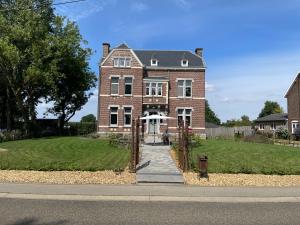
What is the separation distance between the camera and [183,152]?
18203mm

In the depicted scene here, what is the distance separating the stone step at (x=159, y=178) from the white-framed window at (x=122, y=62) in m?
27.3

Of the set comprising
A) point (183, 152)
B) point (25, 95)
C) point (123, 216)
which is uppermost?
point (25, 95)

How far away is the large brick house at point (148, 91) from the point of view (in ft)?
138

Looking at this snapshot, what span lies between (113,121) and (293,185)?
2925 cm

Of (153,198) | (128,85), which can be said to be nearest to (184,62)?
(128,85)

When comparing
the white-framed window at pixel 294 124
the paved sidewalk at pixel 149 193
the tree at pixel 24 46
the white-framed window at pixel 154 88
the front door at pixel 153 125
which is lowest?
the paved sidewalk at pixel 149 193

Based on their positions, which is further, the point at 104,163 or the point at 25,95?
the point at 25,95

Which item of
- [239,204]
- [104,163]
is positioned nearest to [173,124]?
[104,163]

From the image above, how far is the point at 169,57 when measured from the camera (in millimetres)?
46031

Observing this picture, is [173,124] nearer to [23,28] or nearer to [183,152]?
[23,28]

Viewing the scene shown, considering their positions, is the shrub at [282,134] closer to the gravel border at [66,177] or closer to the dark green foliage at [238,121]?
the gravel border at [66,177]

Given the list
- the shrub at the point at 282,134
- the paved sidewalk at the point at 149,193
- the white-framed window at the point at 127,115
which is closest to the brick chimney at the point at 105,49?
the white-framed window at the point at 127,115

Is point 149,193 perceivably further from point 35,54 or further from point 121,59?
point 121,59

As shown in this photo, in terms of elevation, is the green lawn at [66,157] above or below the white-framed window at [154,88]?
below
